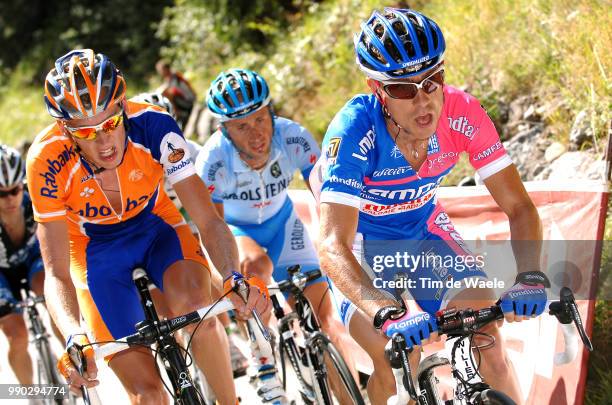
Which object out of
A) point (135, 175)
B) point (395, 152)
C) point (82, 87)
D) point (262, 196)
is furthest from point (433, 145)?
point (262, 196)

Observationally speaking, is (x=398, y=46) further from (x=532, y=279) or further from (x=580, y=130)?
(x=580, y=130)

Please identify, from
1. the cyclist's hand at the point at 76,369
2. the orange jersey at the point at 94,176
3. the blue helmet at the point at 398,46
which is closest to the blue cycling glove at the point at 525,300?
the blue helmet at the point at 398,46

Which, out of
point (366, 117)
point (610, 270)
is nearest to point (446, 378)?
point (610, 270)

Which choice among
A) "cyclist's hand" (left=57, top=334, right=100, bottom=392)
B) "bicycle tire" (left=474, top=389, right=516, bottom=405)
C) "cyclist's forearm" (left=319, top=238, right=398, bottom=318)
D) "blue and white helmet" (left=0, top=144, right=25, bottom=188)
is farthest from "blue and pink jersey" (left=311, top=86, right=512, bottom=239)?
"blue and white helmet" (left=0, top=144, right=25, bottom=188)

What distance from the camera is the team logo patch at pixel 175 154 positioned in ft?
15.3

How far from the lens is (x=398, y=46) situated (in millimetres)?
3875

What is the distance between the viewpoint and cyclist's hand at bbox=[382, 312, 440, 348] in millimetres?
3326

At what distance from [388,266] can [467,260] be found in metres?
0.43

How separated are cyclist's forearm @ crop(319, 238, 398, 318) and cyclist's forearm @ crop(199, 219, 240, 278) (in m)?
0.65

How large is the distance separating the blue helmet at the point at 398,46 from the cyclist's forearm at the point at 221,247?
47.2 inches

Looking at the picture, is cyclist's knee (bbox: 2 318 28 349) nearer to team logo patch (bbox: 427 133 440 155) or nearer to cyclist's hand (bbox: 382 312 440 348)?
team logo patch (bbox: 427 133 440 155)

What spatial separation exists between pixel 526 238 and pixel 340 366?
5.20 feet

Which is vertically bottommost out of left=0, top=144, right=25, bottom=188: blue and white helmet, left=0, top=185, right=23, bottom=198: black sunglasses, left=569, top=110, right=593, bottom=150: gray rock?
left=569, top=110, right=593, bottom=150: gray rock

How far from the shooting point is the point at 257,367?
188 inches
